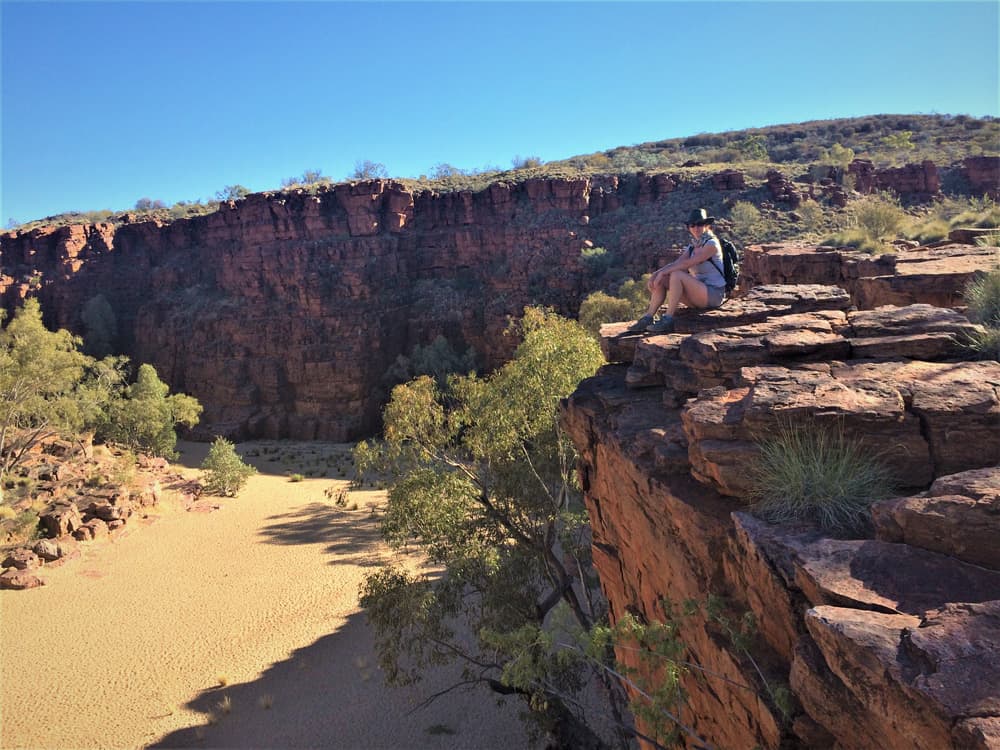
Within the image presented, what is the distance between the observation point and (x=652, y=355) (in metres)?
6.75

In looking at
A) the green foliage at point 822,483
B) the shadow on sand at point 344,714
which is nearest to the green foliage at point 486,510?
the shadow on sand at point 344,714

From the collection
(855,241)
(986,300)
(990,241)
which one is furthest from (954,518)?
(855,241)

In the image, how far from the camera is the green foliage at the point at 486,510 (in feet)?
30.7

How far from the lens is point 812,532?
144 inches

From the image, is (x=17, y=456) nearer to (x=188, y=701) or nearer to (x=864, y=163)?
(x=188, y=701)

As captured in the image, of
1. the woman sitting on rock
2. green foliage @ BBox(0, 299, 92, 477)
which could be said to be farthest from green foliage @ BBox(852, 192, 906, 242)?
green foliage @ BBox(0, 299, 92, 477)

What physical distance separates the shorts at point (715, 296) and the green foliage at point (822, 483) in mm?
3663

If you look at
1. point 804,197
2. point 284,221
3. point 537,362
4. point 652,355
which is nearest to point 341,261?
point 284,221

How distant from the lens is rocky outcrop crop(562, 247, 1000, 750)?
2582 millimetres

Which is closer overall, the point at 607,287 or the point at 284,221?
the point at 607,287

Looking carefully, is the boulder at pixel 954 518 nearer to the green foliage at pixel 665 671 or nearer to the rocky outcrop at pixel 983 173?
the green foliage at pixel 665 671

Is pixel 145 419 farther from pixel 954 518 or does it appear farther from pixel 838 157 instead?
pixel 838 157

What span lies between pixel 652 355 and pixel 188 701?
10406mm

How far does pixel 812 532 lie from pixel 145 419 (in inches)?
1157
